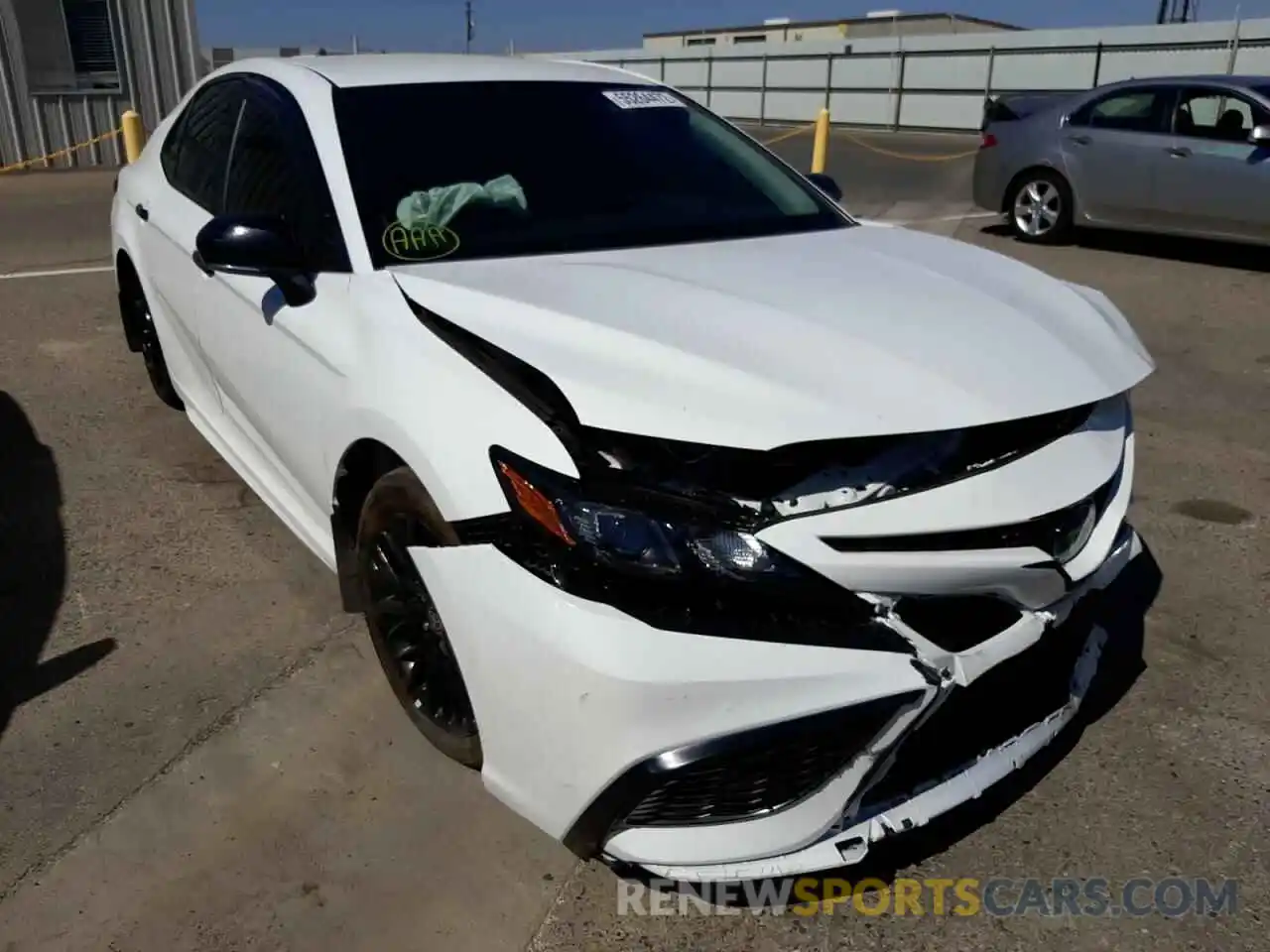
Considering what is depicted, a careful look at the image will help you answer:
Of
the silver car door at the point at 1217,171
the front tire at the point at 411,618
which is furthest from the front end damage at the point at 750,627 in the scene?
Result: the silver car door at the point at 1217,171

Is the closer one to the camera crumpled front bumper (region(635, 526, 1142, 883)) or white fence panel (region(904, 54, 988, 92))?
crumpled front bumper (region(635, 526, 1142, 883))

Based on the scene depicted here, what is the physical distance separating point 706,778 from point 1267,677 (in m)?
2.04

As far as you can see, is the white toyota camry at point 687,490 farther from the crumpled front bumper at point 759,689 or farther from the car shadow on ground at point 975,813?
the car shadow on ground at point 975,813

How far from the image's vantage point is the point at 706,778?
1905 mm

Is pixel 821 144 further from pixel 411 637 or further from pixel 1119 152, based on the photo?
pixel 411 637

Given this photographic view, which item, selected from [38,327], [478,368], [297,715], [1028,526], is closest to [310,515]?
[297,715]

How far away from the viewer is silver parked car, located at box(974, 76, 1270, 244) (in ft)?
27.9

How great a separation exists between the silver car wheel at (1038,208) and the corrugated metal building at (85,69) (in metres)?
11.9

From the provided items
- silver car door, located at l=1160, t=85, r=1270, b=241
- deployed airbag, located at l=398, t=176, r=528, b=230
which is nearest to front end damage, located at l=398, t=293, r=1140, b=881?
deployed airbag, located at l=398, t=176, r=528, b=230

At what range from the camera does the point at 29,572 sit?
3512 mm

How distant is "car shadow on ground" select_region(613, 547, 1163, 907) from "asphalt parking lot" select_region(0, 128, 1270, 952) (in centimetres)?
1

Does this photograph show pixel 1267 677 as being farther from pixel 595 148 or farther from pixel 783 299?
pixel 595 148

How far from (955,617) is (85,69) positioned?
53.3 feet

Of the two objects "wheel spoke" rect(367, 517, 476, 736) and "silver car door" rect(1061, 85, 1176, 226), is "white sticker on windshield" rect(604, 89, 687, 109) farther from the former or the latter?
"silver car door" rect(1061, 85, 1176, 226)
